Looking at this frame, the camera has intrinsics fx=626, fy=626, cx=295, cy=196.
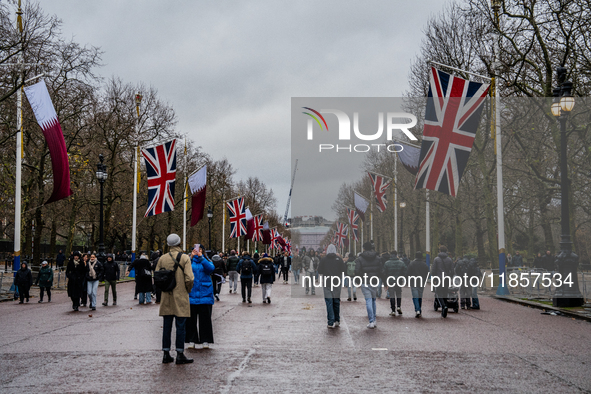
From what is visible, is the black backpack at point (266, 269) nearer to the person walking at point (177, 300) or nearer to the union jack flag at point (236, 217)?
the person walking at point (177, 300)

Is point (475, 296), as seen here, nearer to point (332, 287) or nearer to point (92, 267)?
point (332, 287)

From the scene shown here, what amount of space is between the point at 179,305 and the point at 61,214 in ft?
115

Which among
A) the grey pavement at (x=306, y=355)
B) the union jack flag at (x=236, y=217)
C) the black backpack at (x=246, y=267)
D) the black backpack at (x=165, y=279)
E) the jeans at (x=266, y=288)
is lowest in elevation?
the grey pavement at (x=306, y=355)

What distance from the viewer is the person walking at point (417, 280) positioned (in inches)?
679

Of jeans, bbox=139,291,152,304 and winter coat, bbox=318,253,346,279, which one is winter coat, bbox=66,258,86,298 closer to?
jeans, bbox=139,291,152,304

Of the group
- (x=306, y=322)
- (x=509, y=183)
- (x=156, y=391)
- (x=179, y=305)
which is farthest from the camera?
(x=509, y=183)

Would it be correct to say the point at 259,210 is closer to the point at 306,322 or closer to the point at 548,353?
the point at 306,322

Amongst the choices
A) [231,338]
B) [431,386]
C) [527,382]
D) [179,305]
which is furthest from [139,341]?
[527,382]

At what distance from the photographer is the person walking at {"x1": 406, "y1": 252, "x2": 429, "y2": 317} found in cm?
1725

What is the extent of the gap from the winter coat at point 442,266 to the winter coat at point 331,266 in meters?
4.06

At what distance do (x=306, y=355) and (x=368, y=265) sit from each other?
562cm

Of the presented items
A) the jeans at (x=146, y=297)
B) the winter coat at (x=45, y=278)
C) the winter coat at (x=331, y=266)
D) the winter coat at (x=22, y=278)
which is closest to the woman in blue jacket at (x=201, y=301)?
the winter coat at (x=331, y=266)

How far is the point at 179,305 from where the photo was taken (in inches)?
380

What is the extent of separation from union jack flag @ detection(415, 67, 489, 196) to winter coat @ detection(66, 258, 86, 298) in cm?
1235
